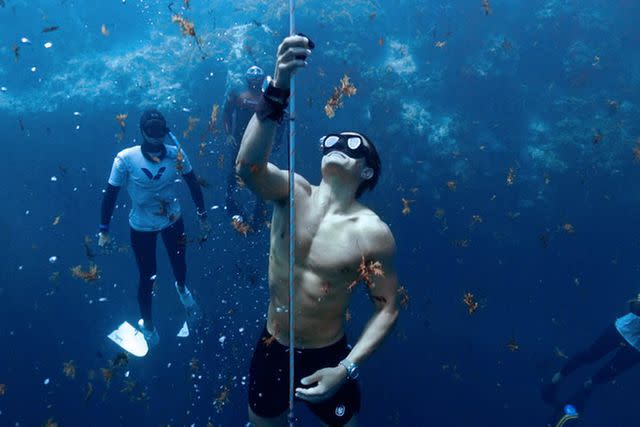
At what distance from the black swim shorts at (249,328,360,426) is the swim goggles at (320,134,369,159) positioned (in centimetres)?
163

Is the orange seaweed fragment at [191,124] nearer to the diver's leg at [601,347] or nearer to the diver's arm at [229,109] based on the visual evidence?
the diver's arm at [229,109]

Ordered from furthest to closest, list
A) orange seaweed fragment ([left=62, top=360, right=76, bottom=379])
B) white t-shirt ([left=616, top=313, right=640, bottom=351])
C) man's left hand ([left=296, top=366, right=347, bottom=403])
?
orange seaweed fragment ([left=62, top=360, right=76, bottom=379]) < white t-shirt ([left=616, top=313, right=640, bottom=351]) < man's left hand ([left=296, top=366, right=347, bottom=403])

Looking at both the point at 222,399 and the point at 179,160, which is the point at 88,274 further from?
the point at 222,399

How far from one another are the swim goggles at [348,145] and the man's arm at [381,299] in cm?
59

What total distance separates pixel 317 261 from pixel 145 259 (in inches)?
165

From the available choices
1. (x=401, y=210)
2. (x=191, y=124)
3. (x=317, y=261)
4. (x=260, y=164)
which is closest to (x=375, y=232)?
(x=317, y=261)

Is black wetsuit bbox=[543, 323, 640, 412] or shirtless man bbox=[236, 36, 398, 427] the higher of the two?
shirtless man bbox=[236, 36, 398, 427]

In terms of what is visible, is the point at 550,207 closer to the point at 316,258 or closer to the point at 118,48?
the point at 316,258

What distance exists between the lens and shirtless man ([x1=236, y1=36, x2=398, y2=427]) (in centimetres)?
317

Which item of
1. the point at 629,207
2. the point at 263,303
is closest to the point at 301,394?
the point at 263,303

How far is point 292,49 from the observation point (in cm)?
223

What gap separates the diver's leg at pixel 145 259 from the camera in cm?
632

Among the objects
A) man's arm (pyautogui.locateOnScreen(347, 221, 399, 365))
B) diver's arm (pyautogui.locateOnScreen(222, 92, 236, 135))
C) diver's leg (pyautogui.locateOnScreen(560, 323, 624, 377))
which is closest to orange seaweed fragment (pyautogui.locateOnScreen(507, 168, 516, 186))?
diver's leg (pyautogui.locateOnScreen(560, 323, 624, 377))

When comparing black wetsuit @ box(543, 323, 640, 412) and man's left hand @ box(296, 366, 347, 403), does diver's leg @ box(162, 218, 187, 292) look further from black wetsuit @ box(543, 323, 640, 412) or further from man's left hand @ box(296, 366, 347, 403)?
black wetsuit @ box(543, 323, 640, 412)
